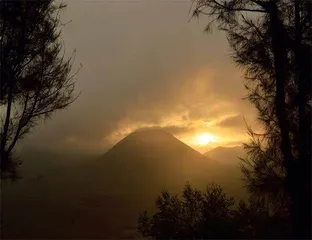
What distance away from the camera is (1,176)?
937cm

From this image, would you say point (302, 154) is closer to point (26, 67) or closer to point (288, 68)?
point (288, 68)

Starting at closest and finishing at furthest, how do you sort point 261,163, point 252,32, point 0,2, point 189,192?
point 0,2 < point 252,32 < point 261,163 < point 189,192

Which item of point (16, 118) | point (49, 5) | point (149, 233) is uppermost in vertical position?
point (49, 5)

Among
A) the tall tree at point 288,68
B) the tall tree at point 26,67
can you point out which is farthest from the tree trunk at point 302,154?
the tall tree at point 26,67

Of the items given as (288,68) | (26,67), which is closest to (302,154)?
(288,68)

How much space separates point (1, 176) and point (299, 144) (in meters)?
7.32

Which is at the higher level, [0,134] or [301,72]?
[301,72]

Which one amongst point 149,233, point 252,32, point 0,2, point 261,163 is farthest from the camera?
point 149,233

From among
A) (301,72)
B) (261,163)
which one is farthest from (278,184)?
(301,72)

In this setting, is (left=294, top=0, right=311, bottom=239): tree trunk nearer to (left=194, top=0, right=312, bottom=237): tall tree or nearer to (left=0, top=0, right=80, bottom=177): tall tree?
(left=194, top=0, right=312, bottom=237): tall tree

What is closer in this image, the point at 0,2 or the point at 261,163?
the point at 0,2

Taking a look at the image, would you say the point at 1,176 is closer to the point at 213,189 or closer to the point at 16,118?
the point at 16,118

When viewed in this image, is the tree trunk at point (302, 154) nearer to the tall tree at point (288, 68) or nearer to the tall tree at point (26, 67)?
the tall tree at point (288, 68)

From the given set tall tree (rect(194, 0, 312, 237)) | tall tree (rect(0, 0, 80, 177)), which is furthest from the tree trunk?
tall tree (rect(0, 0, 80, 177))
